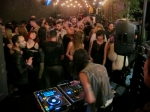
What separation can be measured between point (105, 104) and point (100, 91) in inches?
10.5

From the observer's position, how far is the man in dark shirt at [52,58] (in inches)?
143

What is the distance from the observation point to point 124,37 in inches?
137

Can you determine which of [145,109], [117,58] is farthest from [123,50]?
[145,109]

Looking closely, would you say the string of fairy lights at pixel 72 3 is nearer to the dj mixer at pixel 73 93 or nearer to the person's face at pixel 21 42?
the person's face at pixel 21 42

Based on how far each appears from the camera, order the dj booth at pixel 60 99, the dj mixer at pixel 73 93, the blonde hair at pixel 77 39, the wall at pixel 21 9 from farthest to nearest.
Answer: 1. the wall at pixel 21 9
2. the blonde hair at pixel 77 39
3. the dj mixer at pixel 73 93
4. the dj booth at pixel 60 99

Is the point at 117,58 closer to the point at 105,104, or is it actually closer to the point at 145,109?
the point at 105,104

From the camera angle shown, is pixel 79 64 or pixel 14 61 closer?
pixel 79 64

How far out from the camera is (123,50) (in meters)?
3.52

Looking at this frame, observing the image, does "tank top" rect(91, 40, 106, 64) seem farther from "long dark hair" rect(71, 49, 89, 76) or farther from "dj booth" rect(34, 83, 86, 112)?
"long dark hair" rect(71, 49, 89, 76)

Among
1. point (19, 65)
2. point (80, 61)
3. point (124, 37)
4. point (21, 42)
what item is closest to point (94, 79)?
point (80, 61)

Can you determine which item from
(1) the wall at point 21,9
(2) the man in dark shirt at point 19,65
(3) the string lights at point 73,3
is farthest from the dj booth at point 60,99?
(3) the string lights at point 73,3

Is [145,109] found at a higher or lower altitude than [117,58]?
higher

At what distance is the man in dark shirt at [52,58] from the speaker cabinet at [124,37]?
48.6 inches

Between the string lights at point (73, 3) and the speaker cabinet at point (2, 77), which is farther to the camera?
the string lights at point (73, 3)
